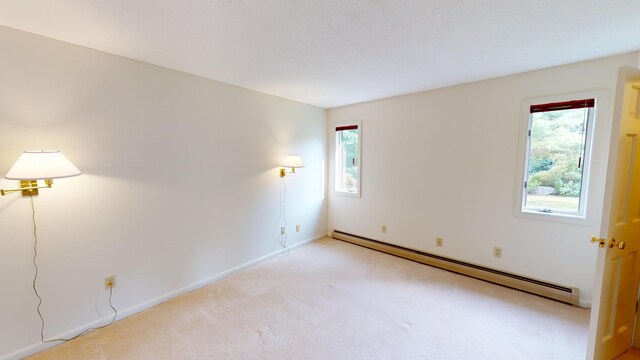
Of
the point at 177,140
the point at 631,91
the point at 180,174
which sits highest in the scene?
the point at 631,91

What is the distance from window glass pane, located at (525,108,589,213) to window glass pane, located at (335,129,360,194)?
2.28 metres

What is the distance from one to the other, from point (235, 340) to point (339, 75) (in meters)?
2.73

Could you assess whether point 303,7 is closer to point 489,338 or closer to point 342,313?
point 342,313

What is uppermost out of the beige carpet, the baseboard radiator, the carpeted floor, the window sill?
the window sill

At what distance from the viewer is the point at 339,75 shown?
2709 mm

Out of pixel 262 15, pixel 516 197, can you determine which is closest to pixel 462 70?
pixel 516 197

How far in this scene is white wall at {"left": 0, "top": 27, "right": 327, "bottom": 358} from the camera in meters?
1.80

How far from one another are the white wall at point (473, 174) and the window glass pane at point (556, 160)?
5.0 inches

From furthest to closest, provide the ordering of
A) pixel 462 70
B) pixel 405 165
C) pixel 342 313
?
1. pixel 405 165
2. pixel 462 70
3. pixel 342 313

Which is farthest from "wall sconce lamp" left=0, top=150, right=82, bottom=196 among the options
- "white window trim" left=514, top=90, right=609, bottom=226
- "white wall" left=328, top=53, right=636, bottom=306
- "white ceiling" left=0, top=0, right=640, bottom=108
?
"white window trim" left=514, top=90, right=609, bottom=226

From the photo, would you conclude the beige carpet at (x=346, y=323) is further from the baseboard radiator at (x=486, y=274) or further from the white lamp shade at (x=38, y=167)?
the white lamp shade at (x=38, y=167)

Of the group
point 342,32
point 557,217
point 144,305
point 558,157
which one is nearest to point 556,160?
point 558,157

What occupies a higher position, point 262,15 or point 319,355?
point 262,15

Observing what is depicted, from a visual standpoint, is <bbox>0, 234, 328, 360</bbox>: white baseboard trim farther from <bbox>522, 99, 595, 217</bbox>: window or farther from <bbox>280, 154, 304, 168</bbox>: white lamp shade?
<bbox>522, 99, 595, 217</bbox>: window
